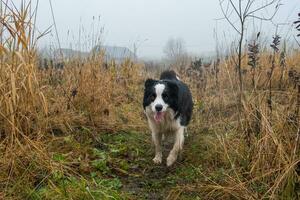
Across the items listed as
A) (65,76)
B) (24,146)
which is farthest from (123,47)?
(24,146)

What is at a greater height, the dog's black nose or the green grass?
the dog's black nose

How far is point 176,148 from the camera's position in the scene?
4.24m

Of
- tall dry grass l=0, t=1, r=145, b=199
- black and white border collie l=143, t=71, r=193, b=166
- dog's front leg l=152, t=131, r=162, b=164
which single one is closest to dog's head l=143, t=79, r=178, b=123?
black and white border collie l=143, t=71, r=193, b=166

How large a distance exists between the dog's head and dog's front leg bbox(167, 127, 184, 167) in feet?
0.84

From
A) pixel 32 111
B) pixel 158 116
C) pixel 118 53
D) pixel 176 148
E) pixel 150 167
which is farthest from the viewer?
pixel 118 53

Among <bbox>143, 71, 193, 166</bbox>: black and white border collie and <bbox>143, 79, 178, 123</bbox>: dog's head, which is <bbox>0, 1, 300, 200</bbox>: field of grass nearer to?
<bbox>143, 71, 193, 166</bbox>: black and white border collie

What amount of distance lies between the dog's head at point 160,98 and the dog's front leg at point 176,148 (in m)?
0.26

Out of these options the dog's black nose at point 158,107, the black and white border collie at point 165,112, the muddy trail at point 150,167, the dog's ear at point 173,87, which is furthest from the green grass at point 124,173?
the dog's ear at point 173,87

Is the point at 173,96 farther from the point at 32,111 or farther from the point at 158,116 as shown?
the point at 32,111

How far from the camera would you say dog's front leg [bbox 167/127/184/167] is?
4.13 metres

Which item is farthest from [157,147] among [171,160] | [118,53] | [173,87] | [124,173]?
[118,53]

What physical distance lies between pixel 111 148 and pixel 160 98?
2.52 feet

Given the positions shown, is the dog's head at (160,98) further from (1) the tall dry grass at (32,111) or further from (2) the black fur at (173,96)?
(1) the tall dry grass at (32,111)

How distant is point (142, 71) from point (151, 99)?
602cm
